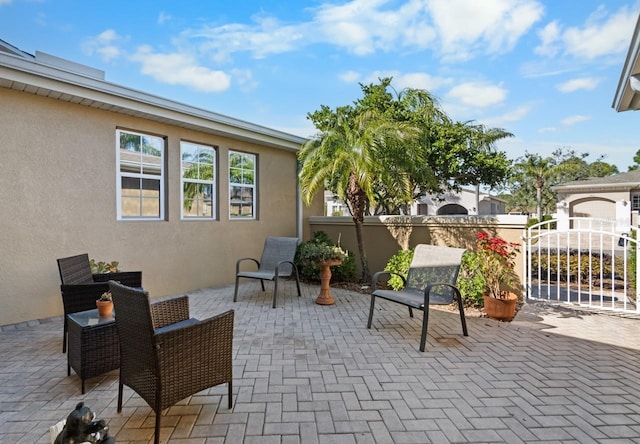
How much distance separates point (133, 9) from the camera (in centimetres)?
740

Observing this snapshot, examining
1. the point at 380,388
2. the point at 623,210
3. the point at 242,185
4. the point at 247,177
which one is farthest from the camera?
the point at 623,210

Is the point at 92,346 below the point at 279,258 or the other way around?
below

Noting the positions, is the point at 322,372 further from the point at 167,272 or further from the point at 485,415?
the point at 167,272

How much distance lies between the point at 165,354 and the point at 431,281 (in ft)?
10.7

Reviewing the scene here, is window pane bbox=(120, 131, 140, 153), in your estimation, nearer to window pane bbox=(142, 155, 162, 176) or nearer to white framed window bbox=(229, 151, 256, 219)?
window pane bbox=(142, 155, 162, 176)

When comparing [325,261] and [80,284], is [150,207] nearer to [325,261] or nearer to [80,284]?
[80,284]

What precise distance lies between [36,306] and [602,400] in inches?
247

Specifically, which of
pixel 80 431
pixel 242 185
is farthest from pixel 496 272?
pixel 242 185

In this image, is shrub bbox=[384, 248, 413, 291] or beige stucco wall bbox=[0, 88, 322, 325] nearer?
beige stucco wall bbox=[0, 88, 322, 325]

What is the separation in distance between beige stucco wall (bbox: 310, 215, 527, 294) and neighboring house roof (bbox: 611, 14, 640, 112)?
1821 mm

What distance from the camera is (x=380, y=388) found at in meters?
2.81

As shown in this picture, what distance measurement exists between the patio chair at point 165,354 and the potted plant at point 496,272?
3.75m

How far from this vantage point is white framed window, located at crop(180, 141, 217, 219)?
643 cm

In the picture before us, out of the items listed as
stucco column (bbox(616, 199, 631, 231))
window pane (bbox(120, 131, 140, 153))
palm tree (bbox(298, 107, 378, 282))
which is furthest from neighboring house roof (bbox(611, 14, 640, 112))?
stucco column (bbox(616, 199, 631, 231))
